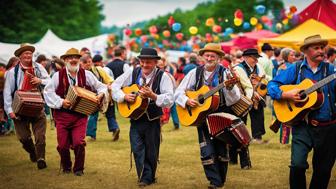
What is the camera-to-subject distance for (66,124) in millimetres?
9195

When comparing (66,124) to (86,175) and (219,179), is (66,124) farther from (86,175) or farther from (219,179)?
(219,179)

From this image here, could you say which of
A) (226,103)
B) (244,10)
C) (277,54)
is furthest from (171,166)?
(244,10)

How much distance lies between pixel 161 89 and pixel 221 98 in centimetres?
91

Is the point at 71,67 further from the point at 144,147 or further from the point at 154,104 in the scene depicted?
the point at 144,147

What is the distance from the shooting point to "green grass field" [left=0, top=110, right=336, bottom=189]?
8688 mm

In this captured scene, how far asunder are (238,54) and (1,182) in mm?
7896

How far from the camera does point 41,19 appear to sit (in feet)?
176

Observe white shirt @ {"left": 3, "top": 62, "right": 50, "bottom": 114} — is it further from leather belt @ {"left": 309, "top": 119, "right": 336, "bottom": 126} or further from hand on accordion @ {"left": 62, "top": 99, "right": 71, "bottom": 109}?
leather belt @ {"left": 309, "top": 119, "right": 336, "bottom": 126}

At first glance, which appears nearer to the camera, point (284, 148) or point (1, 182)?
point (1, 182)

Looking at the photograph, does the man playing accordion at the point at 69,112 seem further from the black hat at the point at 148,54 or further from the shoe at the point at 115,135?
the shoe at the point at 115,135

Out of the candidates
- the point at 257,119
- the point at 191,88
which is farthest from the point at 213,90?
the point at 257,119

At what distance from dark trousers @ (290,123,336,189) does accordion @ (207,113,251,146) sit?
121 centimetres

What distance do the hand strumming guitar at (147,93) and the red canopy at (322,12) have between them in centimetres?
1032

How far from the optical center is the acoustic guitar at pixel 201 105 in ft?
25.8
